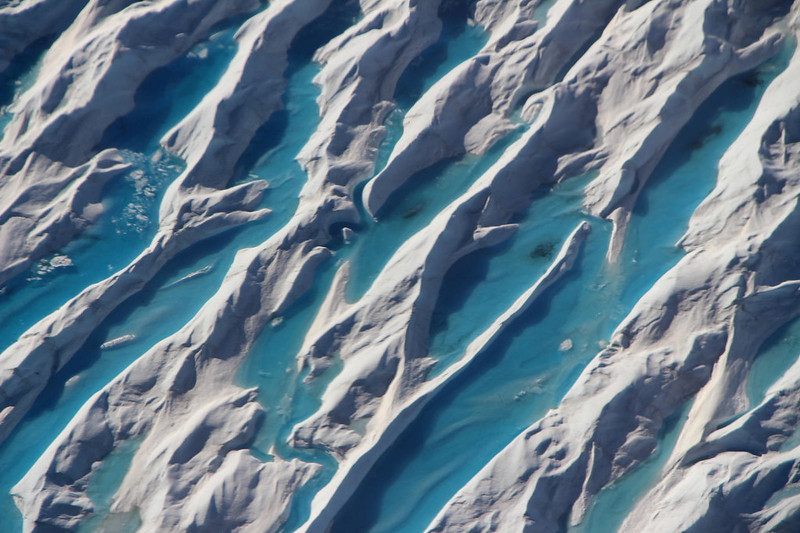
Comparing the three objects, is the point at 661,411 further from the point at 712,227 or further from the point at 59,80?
the point at 59,80

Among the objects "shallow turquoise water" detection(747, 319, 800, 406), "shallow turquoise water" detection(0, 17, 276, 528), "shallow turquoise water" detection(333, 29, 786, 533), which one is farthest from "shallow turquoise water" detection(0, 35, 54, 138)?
"shallow turquoise water" detection(747, 319, 800, 406)

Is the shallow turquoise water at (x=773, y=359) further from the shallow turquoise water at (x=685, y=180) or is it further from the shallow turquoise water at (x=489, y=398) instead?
the shallow turquoise water at (x=489, y=398)

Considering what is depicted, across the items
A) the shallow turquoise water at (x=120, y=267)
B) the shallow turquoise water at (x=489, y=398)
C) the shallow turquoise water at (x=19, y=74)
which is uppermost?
the shallow turquoise water at (x=19, y=74)

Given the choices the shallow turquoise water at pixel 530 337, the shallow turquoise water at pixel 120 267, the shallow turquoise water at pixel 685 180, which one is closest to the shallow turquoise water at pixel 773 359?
the shallow turquoise water at pixel 685 180

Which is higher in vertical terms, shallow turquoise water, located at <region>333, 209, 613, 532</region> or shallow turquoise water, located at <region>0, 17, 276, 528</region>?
shallow turquoise water, located at <region>0, 17, 276, 528</region>

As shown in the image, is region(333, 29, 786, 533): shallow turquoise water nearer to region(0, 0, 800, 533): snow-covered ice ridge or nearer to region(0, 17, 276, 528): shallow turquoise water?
region(0, 0, 800, 533): snow-covered ice ridge

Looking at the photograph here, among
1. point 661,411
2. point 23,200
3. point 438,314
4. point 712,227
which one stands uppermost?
point 23,200

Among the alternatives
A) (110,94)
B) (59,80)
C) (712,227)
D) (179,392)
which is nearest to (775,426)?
(712,227)

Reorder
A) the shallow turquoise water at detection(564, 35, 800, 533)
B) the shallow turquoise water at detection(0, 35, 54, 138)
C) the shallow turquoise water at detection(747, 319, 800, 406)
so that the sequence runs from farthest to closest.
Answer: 1. the shallow turquoise water at detection(0, 35, 54, 138)
2. the shallow turquoise water at detection(564, 35, 800, 533)
3. the shallow turquoise water at detection(747, 319, 800, 406)
